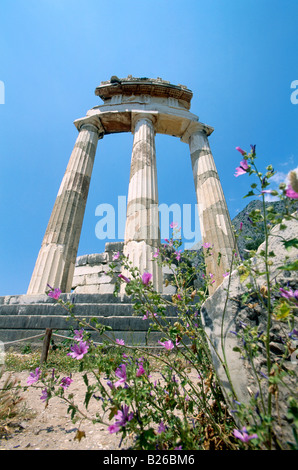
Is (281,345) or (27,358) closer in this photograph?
(281,345)

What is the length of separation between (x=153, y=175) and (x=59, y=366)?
7.12 m

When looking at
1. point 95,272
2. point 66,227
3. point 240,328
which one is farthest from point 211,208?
point 240,328

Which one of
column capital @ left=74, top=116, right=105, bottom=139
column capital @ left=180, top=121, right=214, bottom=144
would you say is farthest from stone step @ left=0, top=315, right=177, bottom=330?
column capital @ left=180, top=121, right=214, bottom=144

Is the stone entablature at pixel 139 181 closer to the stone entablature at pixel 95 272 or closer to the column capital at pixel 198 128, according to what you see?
the column capital at pixel 198 128

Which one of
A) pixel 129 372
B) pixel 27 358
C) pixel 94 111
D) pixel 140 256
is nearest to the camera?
pixel 129 372

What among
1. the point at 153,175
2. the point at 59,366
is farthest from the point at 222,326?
the point at 153,175

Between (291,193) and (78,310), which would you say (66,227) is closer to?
(78,310)

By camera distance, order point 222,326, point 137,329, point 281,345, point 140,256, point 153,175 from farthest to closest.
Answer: point 153,175 < point 140,256 < point 137,329 < point 222,326 < point 281,345

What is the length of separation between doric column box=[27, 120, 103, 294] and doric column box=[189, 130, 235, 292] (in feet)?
16.0

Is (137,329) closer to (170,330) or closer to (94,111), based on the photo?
(170,330)

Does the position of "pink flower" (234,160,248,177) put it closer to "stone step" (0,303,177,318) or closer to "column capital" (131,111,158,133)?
"stone step" (0,303,177,318)

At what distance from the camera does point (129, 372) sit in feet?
4.34

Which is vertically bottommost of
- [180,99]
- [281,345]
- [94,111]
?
[281,345]

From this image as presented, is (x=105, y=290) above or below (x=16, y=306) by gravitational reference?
above
